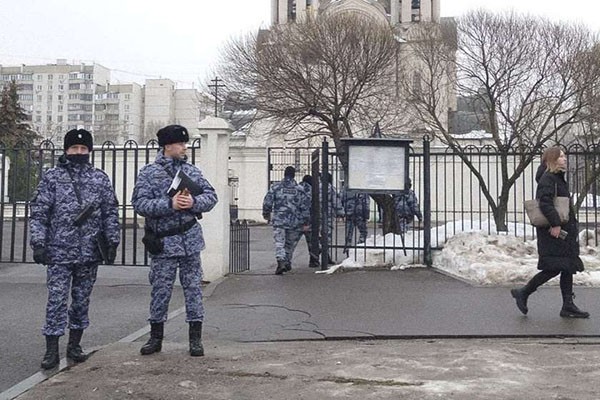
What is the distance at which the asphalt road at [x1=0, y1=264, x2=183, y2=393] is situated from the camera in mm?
5419

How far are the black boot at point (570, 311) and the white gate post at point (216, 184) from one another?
5131 millimetres

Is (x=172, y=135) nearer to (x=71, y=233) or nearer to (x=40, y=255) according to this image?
(x=71, y=233)

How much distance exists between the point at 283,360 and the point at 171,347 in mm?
1144

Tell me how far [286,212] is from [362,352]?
560cm

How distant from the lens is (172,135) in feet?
17.9

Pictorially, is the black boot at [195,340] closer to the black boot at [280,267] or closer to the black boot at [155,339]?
the black boot at [155,339]

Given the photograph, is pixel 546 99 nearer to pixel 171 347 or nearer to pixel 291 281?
pixel 291 281

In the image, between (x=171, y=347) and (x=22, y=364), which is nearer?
(x=22, y=364)

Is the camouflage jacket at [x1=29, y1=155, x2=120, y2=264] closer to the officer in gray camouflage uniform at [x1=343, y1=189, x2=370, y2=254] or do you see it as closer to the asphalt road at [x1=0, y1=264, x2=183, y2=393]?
the asphalt road at [x1=0, y1=264, x2=183, y2=393]

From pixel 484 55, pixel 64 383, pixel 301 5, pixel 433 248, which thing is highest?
pixel 301 5

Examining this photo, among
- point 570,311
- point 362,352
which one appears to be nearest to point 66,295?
point 362,352

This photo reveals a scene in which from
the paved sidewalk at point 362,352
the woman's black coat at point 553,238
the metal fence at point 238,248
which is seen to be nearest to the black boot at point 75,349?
the paved sidewalk at point 362,352

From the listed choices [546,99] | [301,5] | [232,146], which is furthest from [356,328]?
[301,5]

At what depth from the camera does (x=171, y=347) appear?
18.5 feet
